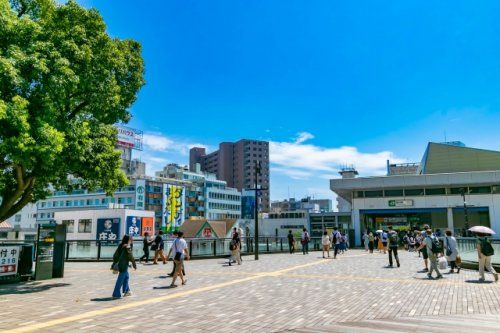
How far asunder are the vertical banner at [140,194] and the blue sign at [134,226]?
1142 inches

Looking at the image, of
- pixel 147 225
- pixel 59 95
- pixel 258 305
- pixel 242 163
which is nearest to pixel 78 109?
pixel 59 95

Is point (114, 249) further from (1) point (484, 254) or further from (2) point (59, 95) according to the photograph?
(1) point (484, 254)

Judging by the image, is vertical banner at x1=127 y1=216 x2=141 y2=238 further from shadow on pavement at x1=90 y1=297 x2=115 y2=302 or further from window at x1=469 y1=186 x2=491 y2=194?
shadow on pavement at x1=90 y1=297 x2=115 y2=302

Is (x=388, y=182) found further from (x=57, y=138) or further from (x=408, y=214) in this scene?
(x=57, y=138)

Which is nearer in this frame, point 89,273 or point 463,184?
point 89,273

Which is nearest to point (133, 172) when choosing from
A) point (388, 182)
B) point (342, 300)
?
point (388, 182)

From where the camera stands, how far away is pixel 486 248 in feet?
42.4

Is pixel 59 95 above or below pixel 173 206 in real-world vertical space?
below

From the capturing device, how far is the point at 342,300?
941 centimetres

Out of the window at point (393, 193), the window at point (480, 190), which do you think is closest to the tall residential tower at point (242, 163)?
the window at point (393, 193)

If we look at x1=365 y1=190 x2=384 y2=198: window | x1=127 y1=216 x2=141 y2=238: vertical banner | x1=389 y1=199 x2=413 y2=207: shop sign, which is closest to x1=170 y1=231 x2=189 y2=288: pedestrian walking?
x1=365 y1=190 x2=384 y2=198: window

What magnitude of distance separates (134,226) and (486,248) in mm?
62374

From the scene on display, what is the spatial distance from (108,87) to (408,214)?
4259cm

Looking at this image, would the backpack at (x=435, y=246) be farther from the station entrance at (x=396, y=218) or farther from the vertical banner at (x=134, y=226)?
the vertical banner at (x=134, y=226)
